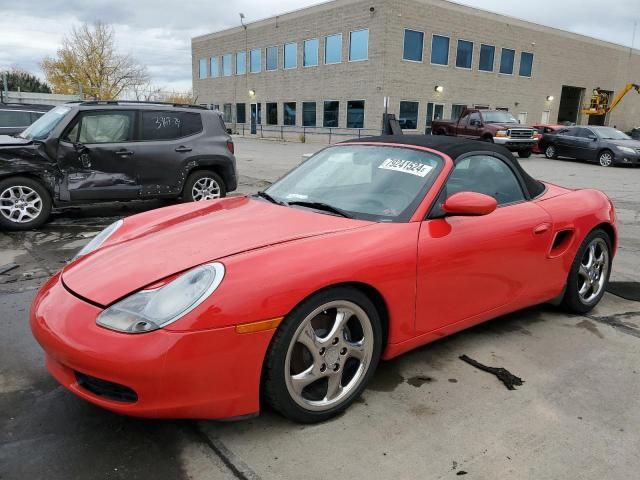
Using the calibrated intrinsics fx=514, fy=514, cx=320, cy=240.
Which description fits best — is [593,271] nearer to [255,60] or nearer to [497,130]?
[497,130]

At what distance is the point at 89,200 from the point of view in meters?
6.92

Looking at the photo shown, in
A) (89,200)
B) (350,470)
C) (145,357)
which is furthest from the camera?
(89,200)

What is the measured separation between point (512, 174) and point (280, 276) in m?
2.17

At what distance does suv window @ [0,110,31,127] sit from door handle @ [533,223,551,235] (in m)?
12.1

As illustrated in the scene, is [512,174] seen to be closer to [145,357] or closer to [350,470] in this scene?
[350,470]

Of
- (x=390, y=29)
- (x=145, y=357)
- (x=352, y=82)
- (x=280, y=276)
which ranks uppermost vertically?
(x=390, y=29)

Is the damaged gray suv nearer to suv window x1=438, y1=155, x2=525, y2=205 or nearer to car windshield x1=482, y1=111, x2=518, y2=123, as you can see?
suv window x1=438, y1=155, x2=525, y2=205

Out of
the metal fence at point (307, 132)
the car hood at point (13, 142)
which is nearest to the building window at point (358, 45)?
the metal fence at point (307, 132)

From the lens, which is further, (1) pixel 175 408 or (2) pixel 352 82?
(2) pixel 352 82

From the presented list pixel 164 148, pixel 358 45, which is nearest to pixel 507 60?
pixel 358 45

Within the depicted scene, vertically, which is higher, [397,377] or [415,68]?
[415,68]

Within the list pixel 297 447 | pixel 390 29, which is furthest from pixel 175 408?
pixel 390 29

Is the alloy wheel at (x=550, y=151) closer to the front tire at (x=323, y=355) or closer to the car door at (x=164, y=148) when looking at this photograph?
the car door at (x=164, y=148)

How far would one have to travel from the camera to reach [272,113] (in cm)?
3700
